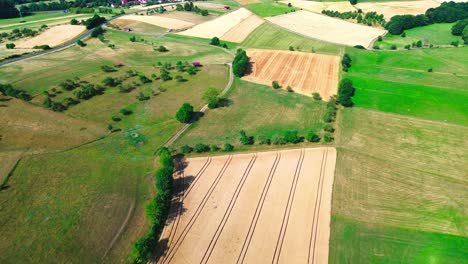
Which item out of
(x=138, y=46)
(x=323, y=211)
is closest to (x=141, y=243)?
(x=323, y=211)

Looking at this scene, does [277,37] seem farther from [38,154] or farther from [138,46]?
[38,154]

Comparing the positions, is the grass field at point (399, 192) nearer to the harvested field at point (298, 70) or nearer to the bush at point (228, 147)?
the harvested field at point (298, 70)

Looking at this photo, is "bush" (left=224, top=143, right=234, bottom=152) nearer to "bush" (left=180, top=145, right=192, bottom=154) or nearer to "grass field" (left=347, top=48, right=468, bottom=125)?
"bush" (left=180, top=145, right=192, bottom=154)

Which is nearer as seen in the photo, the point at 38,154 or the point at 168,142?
the point at 38,154

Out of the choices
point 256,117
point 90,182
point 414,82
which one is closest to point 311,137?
point 256,117

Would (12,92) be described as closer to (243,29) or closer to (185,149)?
(185,149)

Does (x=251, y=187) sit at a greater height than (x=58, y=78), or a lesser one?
lesser
